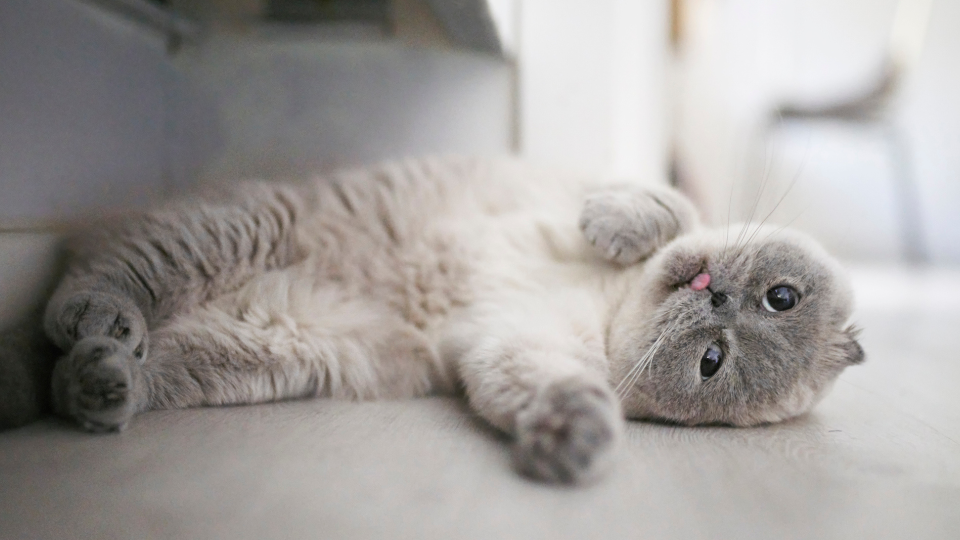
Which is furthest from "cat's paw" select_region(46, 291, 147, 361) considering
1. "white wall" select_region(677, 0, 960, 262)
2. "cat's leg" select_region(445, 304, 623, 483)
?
"white wall" select_region(677, 0, 960, 262)

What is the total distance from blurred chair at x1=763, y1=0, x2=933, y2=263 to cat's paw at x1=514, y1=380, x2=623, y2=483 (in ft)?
10.4

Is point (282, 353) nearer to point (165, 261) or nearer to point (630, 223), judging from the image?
point (165, 261)

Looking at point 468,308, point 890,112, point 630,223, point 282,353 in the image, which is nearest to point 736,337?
point 630,223

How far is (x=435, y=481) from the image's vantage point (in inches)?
30.5

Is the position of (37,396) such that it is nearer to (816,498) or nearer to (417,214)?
(417,214)

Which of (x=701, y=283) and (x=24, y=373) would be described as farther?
(x=701, y=283)

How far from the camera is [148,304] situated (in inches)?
47.3

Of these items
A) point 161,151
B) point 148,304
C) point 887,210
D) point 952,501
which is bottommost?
point 887,210

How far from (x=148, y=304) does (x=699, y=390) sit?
107 centimetres

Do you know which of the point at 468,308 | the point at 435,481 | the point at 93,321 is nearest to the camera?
the point at 435,481

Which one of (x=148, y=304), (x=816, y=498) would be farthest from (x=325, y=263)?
(x=816, y=498)

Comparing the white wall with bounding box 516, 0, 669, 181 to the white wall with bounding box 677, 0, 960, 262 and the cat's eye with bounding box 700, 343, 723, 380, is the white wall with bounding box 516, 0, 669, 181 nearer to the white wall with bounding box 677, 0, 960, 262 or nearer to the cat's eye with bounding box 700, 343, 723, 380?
the cat's eye with bounding box 700, 343, 723, 380

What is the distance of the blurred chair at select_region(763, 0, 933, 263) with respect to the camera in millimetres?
3203

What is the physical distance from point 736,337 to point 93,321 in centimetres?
112
